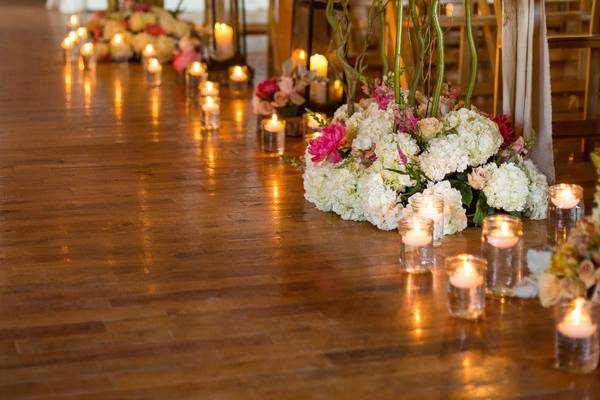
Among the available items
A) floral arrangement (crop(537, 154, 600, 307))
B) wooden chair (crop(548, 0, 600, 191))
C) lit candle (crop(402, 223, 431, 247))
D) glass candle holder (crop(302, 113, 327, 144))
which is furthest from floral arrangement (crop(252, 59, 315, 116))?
floral arrangement (crop(537, 154, 600, 307))

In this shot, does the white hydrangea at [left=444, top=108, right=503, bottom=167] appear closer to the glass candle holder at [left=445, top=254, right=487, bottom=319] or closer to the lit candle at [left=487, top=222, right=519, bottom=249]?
the lit candle at [left=487, top=222, right=519, bottom=249]

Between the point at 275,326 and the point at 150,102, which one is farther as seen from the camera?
the point at 150,102

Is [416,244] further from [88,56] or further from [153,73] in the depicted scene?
[88,56]

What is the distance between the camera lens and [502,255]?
132 inches

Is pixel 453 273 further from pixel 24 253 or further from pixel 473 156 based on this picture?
pixel 24 253

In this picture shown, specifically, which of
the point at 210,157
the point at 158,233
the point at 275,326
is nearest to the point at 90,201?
the point at 158,233

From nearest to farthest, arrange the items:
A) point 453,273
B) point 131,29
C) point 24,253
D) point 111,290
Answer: point 453,273
point 111,290
point 24,253
point 131,29

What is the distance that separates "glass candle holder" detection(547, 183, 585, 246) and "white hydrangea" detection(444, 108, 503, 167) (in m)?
0.34

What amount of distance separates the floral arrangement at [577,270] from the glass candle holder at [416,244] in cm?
64

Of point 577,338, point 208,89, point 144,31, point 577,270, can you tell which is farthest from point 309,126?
point 144,31

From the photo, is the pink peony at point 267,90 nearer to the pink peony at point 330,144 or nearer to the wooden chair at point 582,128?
the wooden chair at point 582,128

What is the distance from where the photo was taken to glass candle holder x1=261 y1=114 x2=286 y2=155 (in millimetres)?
5344

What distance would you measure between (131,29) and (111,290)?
5439 millimetres

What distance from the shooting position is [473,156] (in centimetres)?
409
